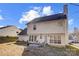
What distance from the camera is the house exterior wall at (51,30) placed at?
2906mm

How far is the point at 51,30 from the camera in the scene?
2.92 m

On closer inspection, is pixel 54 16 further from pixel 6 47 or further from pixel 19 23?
pixel 6 47

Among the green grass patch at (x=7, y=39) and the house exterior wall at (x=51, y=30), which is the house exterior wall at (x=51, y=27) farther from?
the green grass patch at (x=7, y=39)

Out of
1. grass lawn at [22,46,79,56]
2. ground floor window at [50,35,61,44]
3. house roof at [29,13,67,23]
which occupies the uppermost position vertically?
house roof at [29,13,67,23]

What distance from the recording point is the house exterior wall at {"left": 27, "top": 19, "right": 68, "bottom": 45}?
9.53 ft

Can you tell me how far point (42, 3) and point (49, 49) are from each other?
0.58 m

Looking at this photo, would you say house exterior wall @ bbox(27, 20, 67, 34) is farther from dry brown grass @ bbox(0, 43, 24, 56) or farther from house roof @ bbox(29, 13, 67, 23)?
dry brown grass @ bbox(0, 43, 24, 56)

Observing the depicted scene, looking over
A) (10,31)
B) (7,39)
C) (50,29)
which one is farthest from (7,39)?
(50,29)

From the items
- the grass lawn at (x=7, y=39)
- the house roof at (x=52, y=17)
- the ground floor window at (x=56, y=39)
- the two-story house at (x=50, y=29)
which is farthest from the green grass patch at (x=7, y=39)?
the ground floor window at (x=56, y=39)

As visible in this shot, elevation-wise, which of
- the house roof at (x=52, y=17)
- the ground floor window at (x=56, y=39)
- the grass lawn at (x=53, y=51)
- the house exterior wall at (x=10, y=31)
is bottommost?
the grass lawn at (x=53, y=51)

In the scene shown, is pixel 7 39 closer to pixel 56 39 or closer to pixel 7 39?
pixel 7 39

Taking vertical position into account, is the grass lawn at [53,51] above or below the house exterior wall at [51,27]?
below

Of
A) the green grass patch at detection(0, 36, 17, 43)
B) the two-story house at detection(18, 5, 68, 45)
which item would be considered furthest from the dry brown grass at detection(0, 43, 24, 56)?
the two-story house at detection(18, 5, 68, 45)

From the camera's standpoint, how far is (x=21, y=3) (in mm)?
2910
